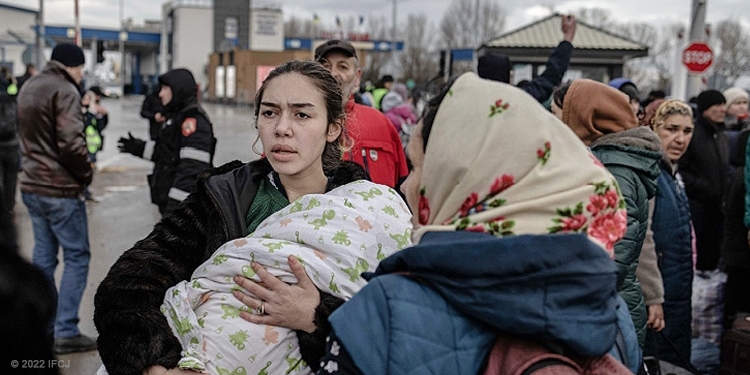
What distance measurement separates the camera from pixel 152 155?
566 cm

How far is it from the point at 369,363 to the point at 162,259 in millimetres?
1075

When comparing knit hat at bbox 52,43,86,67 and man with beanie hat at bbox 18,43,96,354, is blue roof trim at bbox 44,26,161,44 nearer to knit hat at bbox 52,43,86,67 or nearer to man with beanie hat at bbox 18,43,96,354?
knit hat at bbox 52,43,86,67

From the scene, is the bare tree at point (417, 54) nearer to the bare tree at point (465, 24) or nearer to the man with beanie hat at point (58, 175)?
the bare tree at point (465, 24)

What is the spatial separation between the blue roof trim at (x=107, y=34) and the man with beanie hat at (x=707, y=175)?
84417mm

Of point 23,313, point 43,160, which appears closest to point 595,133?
point 23,313

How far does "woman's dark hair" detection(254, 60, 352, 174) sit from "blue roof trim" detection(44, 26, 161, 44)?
86.8 m

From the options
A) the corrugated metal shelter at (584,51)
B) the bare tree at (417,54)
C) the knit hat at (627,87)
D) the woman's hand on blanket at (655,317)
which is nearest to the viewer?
the woman's hand on blanket at (655,317)

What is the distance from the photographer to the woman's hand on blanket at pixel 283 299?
2.08 m

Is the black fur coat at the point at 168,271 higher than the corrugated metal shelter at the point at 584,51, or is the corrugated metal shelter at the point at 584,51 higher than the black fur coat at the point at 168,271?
the corrugated metal shelter at the point at 584,51

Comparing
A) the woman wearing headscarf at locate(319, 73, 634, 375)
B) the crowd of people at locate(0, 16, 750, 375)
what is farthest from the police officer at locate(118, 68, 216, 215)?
the woman wearing headscarf at locate(319, 73, 634, 375)

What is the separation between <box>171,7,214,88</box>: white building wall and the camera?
80750 mm

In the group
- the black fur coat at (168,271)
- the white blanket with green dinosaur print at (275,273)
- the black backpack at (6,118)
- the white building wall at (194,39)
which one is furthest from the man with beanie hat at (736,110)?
the white building wall at (194,39)

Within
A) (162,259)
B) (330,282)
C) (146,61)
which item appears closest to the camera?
(330,282)

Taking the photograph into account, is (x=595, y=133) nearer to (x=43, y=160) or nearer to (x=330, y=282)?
(x=330, y=282)
